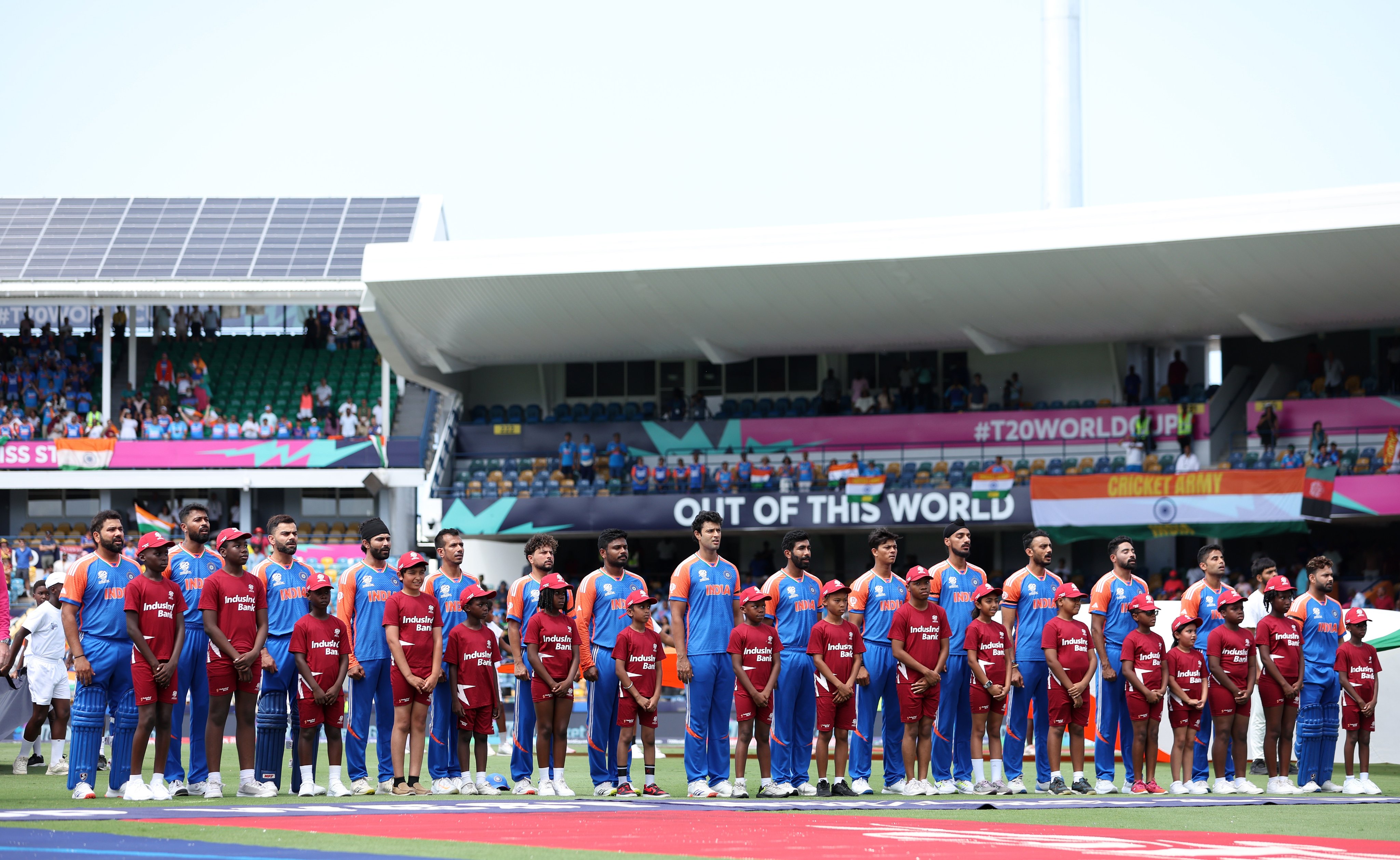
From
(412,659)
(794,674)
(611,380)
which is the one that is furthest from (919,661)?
(611,380)

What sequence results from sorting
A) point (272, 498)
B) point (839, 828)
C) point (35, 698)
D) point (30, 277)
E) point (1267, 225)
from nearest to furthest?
point (839, 828)
point (35, 698)
point (1267, 225)
point (30, 277)
point (272, 498)

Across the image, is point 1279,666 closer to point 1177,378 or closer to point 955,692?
point 955,692

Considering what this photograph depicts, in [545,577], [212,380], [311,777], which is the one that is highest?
[212,380]

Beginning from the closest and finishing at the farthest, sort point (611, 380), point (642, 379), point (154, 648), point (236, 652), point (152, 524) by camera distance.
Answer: point (154, 648) → point (236, 652) → point (152, 524) → point (642, 379) → point (611, 380)

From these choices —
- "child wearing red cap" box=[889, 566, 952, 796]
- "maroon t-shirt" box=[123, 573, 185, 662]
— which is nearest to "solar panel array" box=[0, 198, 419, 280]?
"maroon t-shirt" box=[123, 573, 185, 662]

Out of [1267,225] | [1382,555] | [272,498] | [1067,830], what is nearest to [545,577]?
[1067,830]

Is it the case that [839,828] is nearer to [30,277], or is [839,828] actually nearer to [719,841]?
[719,841]

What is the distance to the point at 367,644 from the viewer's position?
1120 cm

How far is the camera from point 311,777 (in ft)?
35.6

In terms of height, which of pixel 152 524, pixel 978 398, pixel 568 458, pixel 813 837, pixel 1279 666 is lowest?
pixel 813 837

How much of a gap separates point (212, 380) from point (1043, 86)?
21.7 metres

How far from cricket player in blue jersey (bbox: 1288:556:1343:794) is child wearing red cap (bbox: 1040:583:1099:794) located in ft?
6.93

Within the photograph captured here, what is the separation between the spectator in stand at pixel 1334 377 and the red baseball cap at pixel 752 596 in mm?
20940

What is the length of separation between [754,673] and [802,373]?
24.5 m
